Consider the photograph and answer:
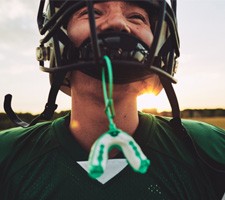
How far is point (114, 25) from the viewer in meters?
1.79

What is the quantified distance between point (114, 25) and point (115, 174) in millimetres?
754

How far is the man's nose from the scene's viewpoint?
1786mm

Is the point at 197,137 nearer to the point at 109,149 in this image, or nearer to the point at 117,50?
the point at 117,50

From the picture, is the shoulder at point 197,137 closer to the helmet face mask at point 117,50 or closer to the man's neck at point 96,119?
the man's neck at point 96,119

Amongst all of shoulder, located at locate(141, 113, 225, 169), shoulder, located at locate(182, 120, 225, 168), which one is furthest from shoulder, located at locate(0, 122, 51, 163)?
shoulder, located at locate(182, 120, 225, 168)

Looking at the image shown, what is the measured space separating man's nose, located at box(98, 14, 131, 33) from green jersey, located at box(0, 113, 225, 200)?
57cm

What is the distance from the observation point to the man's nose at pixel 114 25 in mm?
1786

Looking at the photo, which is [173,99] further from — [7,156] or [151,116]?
[7,156]

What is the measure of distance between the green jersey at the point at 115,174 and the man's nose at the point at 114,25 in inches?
22.5

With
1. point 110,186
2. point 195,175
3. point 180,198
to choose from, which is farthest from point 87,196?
point 195,175

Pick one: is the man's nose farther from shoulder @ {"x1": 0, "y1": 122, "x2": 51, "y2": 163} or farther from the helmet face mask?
shoulder @ {"x1": 0, "y1": 122, "x2": 51, "y2": 163}

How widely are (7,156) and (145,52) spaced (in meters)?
0.95

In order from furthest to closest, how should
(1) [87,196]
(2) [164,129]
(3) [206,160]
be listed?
(2) [164,129]
(3) [206,160]
(1) [87,196]

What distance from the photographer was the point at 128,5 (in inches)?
77.8
